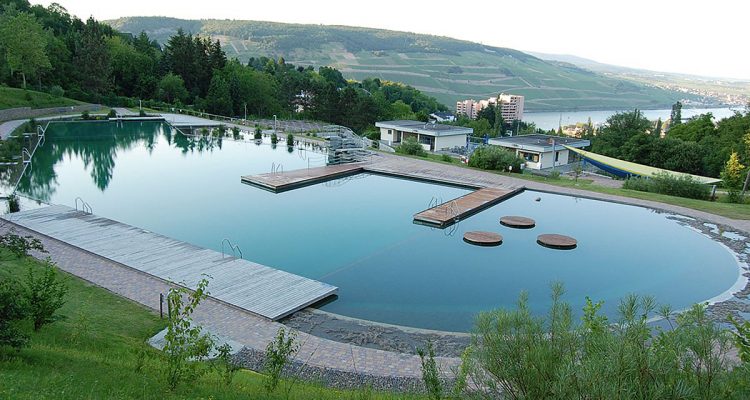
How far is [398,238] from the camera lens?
1358cm

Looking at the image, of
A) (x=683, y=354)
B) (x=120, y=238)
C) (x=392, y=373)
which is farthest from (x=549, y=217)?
(x=683, y=354)

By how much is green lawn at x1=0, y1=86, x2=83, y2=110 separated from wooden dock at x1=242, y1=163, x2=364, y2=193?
17699 millimetres

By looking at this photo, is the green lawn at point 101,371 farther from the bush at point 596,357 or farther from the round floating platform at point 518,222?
the round floating platform at point 518,222

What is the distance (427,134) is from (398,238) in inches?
722

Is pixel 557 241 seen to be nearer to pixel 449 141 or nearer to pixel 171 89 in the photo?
pixel 449 141

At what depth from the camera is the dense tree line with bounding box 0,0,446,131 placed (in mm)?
32531

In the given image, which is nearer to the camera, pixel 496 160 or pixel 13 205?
pixel 13 205

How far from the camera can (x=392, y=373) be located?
274 inches

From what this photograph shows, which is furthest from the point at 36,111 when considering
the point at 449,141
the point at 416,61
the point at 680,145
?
the point at 416,61

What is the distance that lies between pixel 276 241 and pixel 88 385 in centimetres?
845

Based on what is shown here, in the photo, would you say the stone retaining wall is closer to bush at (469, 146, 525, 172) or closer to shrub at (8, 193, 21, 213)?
shrub at (8, 193, 21, 213)

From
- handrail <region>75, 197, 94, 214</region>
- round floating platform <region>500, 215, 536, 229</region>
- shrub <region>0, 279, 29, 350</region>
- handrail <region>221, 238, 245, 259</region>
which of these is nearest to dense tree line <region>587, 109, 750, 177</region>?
round floating platform <region>500, 215, 536, 229</region>

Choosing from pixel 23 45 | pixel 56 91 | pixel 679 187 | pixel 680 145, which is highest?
pixel 23 45

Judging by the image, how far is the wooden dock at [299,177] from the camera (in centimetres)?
1817
